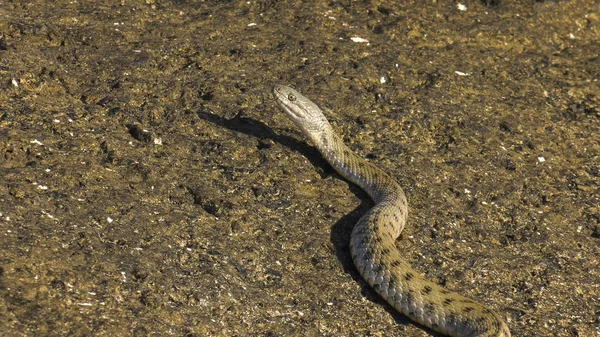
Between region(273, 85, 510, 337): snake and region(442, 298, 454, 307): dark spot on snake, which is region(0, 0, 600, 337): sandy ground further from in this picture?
region(442, 298, 454, 307): dark spot on snake

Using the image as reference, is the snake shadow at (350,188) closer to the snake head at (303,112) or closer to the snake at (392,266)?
the snake at (392,266)

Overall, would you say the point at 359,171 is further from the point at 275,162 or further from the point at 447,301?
the point at 447,301

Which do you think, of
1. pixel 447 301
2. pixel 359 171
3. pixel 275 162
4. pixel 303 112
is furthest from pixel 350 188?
pixel 447 301

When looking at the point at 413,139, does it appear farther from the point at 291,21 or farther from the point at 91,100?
the point at 91,100

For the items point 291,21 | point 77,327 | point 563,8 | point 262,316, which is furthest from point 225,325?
point 563,8

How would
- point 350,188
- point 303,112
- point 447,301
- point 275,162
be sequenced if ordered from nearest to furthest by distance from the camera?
point 447,301, point 275,162, point 350,188, point 303,112

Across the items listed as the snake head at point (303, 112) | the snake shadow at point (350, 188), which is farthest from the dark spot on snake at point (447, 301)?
the snake head at point (303, 112)
